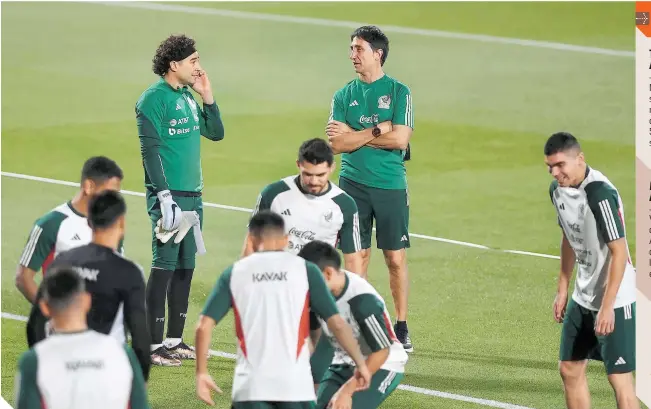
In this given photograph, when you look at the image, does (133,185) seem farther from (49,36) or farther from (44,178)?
(49,36)

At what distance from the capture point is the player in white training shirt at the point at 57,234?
8156 millimetres

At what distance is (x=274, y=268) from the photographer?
7.05 metres

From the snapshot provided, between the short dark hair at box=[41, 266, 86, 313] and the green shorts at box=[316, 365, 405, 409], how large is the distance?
220 centimetres

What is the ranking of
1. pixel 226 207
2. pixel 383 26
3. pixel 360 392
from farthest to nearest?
pixel 383 26
pixel 226 207
pixel 360 392

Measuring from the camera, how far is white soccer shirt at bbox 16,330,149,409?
6.20 meters

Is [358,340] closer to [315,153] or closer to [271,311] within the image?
[271,311]

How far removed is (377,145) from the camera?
431 inches

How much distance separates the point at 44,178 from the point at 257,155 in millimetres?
3169

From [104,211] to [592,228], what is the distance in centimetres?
323

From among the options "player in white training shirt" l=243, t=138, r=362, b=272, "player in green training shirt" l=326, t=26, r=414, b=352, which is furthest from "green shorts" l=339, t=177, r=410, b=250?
"player in white training shirt" l=243, t=138, r=362, b=272

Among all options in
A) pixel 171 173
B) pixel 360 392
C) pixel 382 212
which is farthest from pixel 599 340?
pixel 171 173

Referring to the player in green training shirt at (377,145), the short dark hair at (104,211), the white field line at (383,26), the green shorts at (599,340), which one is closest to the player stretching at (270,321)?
the short dark hair at (104,211)

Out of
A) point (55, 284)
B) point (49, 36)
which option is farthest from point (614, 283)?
point (49, 36)

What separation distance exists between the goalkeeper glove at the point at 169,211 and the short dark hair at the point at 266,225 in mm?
2960
